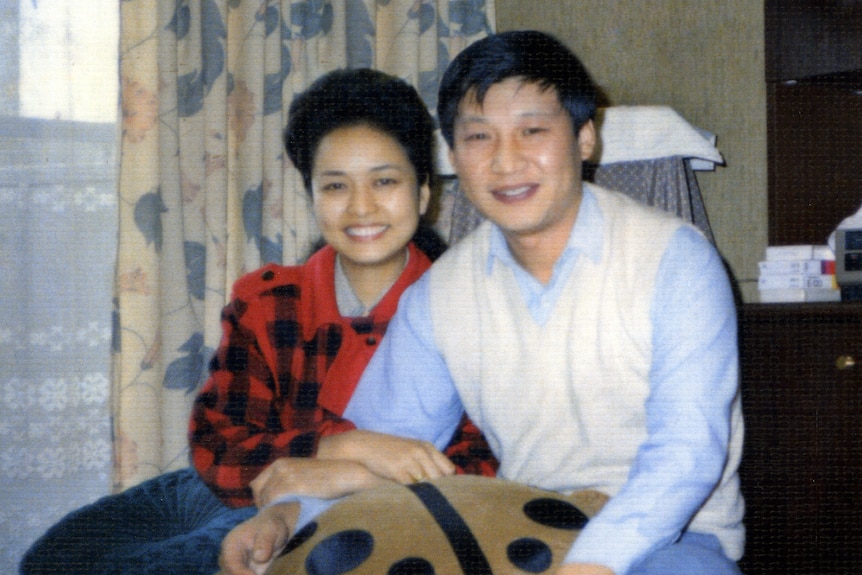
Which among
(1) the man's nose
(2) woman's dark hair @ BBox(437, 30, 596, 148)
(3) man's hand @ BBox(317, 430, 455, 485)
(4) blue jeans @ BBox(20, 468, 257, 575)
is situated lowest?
(4) blue jeans @ BBox(20, 468, 257, 575)

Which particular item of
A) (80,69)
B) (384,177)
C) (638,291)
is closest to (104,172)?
(80,69)

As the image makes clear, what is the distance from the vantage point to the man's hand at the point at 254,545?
0.95 meters

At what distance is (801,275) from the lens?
60.7 inches

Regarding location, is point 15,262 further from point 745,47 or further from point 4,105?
point 745,47

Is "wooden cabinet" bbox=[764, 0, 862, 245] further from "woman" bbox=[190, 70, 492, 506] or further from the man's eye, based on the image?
the man's eye

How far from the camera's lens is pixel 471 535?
77 centimetres

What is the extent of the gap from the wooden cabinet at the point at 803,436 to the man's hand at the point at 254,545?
2.63ft

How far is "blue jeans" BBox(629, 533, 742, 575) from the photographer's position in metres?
0.87

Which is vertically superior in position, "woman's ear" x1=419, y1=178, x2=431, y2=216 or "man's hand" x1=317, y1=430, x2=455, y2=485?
"woman's ear" x1=419, y1=178, x2=431, y2=216

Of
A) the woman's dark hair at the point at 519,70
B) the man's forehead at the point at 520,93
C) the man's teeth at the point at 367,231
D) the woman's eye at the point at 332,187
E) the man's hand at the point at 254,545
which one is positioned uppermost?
the woman's dark hair at the point at 519,70

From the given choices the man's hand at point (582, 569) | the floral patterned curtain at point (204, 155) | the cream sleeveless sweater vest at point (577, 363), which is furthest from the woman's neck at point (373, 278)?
the floral patterned curtain at point (204, 155)

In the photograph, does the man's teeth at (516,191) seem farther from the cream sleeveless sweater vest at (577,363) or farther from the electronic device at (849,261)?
the electronic device at (849,261)

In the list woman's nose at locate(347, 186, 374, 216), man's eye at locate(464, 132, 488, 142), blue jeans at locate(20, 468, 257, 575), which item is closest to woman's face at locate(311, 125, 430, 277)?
woman's nose at locate(347, 186, 374, 216)

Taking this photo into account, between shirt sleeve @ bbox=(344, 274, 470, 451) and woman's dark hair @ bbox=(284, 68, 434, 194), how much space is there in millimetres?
310
